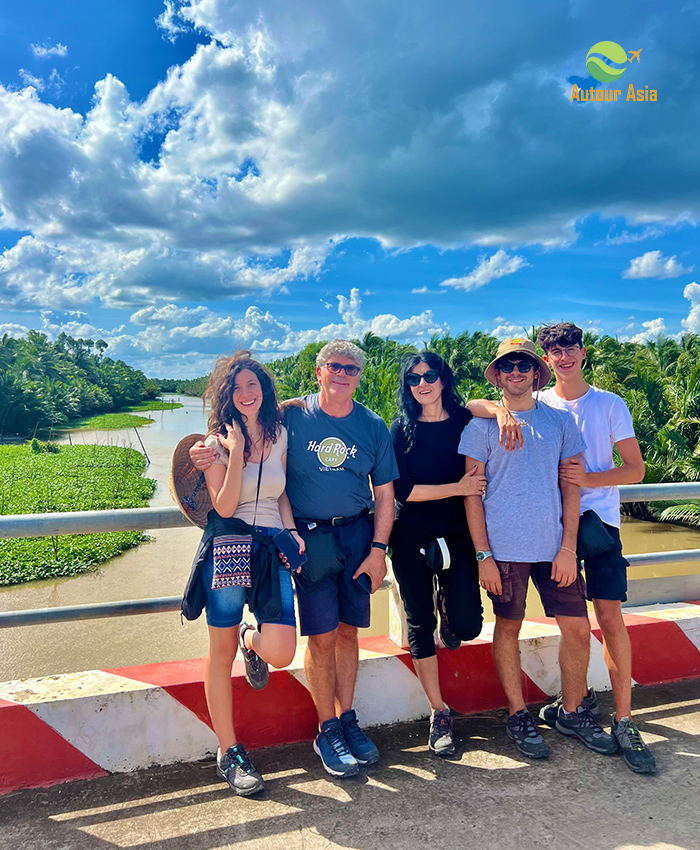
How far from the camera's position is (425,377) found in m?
3.01

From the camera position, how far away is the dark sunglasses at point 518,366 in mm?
2992

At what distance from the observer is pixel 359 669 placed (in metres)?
3.06

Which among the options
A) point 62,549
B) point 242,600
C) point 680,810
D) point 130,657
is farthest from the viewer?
point 62,549

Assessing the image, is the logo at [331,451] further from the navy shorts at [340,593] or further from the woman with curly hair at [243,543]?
the navy shorts at [340,593]

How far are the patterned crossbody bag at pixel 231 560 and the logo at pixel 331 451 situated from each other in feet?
1.60

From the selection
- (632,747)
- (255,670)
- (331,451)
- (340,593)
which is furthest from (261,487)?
(632,747)

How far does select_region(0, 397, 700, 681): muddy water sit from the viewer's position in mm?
Answer: 8102

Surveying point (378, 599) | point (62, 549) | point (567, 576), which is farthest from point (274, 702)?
point (62, 549)

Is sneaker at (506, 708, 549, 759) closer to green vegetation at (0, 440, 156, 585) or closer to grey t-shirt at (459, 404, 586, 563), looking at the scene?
grey t-shirt at (459, 404, 586, 563)

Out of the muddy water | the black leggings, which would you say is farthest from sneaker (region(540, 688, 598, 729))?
the muddy water

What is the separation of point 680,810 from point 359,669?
142 centimetres

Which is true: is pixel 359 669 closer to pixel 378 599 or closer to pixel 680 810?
pixel 680 810

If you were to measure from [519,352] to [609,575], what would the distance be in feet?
3.76

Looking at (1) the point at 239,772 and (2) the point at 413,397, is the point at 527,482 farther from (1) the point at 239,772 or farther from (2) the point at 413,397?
(1) the point at 239,772
